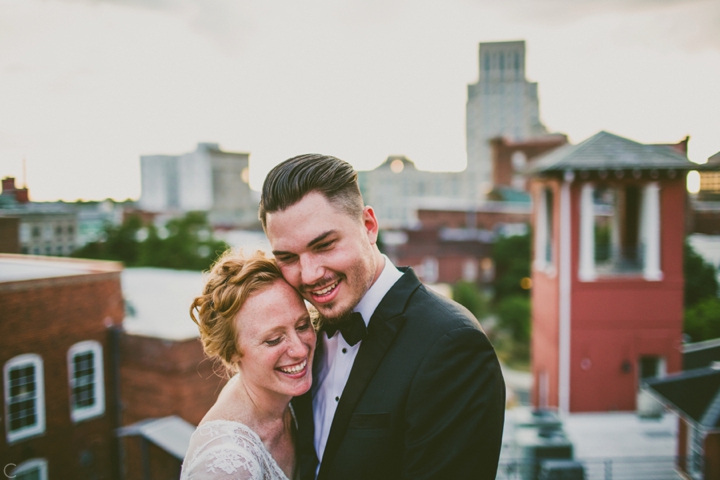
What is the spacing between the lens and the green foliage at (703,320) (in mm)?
8586

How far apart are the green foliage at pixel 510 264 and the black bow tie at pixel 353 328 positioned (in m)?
24.6

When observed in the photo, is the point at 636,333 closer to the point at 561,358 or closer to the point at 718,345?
the point at 561,358

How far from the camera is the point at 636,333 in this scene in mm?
10883

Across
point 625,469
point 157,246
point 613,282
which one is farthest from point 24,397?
point 613,282

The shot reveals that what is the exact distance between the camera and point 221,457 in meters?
2.16

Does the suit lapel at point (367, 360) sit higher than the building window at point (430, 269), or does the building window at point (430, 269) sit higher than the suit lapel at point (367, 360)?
the suit lapel at point (367, 360)

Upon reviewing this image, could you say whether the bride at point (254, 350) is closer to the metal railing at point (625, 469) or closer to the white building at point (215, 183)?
the metal railing at point (625, 469)

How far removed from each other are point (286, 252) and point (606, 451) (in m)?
9.78

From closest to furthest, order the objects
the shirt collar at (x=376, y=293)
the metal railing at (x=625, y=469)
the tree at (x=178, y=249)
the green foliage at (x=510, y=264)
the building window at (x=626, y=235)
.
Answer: the shirt collar at (x=376, y=293), the metal railing at (x=625, y=469), the building window at (x=626, y=235), the tree at (x=178, y=249), the green foliage at (x=510, y=264)

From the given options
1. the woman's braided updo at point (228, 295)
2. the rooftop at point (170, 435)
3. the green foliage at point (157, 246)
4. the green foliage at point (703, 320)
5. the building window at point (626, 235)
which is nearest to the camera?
the woman's braided updo at point (228, 295)

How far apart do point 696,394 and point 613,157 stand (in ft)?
18.5

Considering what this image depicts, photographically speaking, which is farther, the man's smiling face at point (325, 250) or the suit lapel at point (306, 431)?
the suit lapel at point (306, 431)

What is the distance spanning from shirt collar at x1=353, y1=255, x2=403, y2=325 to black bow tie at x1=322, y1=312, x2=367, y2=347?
0.20 ft

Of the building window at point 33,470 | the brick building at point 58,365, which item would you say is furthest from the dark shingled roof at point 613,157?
the building window at point 33,470
